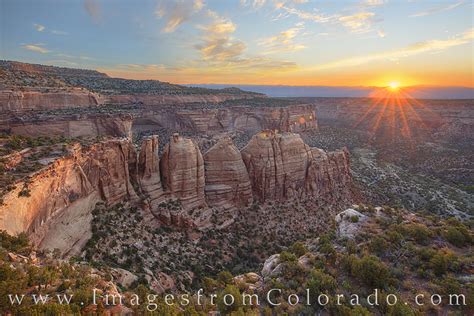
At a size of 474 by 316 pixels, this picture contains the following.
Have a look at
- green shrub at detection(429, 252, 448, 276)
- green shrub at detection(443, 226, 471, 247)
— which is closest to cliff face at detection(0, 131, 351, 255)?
green shrub at detection(429, 252, 448, 276)

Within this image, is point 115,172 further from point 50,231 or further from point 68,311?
point 68,311

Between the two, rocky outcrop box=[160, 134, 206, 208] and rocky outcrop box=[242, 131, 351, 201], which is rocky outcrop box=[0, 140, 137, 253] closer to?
rocky outcrop box=[160, 134, 206, 208]

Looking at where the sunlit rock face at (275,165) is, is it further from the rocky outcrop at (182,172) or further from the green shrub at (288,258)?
the green shrub at (288,258)

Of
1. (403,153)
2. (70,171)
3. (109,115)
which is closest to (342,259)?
(70,171)

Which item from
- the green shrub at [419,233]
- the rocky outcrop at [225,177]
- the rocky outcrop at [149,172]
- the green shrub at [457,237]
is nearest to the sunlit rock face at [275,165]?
the rocky outcrop at [225,177]

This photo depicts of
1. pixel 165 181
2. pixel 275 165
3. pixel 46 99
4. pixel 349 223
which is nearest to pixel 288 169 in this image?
pixel 275 165

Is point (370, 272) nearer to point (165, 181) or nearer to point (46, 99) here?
point (165, 181)

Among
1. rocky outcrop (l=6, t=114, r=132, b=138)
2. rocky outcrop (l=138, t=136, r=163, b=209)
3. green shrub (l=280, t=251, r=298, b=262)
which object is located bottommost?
green shrub (l=280, t=251, r=298, b=262)

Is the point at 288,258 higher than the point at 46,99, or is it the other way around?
the point at 46,99
